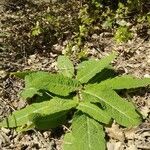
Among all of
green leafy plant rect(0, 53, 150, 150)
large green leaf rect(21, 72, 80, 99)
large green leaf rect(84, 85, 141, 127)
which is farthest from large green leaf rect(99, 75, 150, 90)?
large green leaf rect(21, 72, 80, 99)

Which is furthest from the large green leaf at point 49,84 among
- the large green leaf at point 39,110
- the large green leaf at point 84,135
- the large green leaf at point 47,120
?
the large green leaf at point 84,135

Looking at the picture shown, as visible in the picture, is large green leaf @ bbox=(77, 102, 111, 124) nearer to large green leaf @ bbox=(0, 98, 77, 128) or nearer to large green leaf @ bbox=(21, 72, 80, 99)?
large green leaf @ bbox=(0, 98, 77, 128)

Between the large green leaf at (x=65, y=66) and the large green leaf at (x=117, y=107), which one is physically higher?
the large green leaf at (x=65, y=66)

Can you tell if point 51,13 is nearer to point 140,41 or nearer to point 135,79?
point 140,41

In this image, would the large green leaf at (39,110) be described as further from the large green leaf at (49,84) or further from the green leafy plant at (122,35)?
the green leafy plant at (122,35)

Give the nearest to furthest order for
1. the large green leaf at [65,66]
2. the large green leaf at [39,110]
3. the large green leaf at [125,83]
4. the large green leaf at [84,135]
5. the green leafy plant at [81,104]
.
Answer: the large green leaf at [84,135]
the green leafy plant at [81,104]
the large green leaf at [39,110]
the large green leaf at [125,83]
the large green leaf at [65,66]
